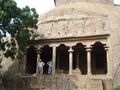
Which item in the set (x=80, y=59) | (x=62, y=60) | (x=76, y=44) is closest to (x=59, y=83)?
(x=76, y=44)

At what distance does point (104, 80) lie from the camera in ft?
56.5

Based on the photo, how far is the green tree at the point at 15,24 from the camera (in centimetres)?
1678

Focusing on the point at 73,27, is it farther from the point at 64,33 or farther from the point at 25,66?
the point at 25,66

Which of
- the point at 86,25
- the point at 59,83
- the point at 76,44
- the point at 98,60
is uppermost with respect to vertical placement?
the point at 86,25

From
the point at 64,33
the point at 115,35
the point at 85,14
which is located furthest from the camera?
the point at 85,14

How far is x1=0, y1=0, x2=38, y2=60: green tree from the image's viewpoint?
16.8 metres

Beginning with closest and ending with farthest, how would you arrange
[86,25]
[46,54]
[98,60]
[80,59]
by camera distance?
[86,25]
[98,60]
[80,59]
[46,54]

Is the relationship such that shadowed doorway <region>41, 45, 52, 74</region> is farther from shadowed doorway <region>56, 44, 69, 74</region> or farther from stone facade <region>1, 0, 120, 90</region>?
shadowed doorway <region>56, 44, 69, 74</region>

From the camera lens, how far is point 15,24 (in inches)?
694

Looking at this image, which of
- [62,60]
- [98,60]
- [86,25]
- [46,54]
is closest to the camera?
[86,25]

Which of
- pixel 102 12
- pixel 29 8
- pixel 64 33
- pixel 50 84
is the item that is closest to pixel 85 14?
pixel 102 12

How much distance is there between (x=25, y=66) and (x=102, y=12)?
7.66 metres

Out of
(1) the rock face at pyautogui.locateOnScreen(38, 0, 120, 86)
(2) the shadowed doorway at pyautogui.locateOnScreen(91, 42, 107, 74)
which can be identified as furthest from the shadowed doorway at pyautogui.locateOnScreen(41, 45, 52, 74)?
(2) the shadowed doorway at pyautogui.locateOnScreen(91, 42, 107, 74)

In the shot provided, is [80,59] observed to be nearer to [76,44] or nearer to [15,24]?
[76,44]
